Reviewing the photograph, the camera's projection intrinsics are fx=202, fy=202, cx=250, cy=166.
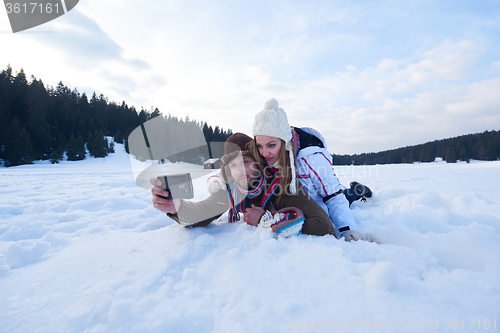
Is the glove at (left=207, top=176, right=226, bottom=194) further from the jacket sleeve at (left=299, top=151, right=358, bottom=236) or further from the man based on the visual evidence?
the jacket sleeve at (left=299, top=151, right=358, bottom=236)

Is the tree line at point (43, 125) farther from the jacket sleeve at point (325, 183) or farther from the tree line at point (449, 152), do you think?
the tree line at point (449, 152)

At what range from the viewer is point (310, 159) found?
2.37 meters

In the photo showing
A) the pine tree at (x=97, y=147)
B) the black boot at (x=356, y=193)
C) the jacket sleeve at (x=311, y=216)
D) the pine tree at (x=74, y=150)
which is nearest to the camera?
the jacket sleeve at (x=311, y=216)

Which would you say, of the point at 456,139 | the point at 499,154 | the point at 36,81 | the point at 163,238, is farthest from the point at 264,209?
the point at 456,139

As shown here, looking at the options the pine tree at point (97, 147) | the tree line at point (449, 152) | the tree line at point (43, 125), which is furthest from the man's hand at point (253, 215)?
the tree line at point (449, 152)

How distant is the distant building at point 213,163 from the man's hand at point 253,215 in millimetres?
598

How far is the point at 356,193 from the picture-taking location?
3691mm

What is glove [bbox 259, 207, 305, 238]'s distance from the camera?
1.73 meters

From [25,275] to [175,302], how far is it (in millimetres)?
1143

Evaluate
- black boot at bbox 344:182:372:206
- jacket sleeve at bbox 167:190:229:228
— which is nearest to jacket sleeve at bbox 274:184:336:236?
jacket sleeve at bbox 167:190:229:228

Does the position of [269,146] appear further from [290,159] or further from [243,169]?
[243,169]

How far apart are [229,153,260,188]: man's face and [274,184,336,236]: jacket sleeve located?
0.47m

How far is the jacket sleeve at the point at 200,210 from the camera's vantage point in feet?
6.19

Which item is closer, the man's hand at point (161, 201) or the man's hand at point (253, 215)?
the man's hand at point (161, 201)
